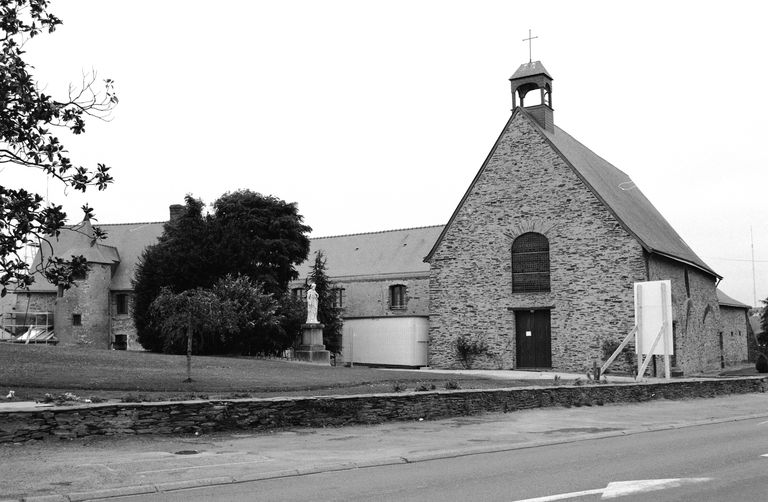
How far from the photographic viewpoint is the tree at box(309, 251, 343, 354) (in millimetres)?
42125

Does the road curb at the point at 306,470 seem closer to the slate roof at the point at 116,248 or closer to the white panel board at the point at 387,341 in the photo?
the white panel board at the point at 387,341

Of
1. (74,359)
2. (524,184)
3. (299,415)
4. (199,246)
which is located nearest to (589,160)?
(524,184)

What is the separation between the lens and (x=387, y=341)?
38.2m

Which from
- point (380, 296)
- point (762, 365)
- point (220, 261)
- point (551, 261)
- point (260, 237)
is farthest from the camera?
point (380, 296)

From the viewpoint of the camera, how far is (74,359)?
2380cm

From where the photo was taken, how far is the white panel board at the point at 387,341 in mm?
37125

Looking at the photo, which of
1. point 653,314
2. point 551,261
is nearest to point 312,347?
point 551,261

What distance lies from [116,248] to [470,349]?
103 ft

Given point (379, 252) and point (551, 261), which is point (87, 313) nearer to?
point (379, 252)

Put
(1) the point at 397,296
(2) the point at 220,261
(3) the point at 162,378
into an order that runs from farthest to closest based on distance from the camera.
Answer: (1) the point at 397,296, (2) the point at 220,261, (3) the point at 162,378

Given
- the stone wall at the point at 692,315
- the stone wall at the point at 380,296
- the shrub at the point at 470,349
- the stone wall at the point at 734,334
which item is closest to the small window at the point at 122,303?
the stone wall at the point at 380,296

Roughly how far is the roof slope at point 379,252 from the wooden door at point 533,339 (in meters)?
15.0

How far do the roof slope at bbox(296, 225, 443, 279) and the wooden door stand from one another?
591 inches

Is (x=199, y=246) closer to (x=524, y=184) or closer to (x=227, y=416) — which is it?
(x=524, y=184)
